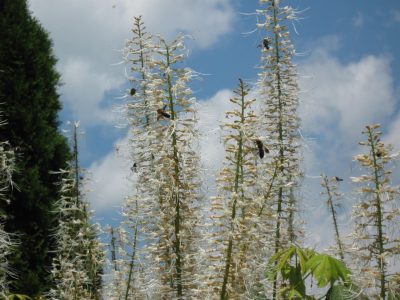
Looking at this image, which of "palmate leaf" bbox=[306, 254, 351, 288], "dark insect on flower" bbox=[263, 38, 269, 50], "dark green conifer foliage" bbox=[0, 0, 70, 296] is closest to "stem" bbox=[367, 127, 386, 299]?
"palmate leaf" bbox=[306, 254, 351, 288]

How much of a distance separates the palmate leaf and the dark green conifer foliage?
7.31 meters

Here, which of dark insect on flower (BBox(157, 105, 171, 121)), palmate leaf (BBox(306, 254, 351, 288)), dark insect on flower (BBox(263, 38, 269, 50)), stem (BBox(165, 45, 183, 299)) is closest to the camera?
palmate leaf (BBox(306, 254, 351, 288))

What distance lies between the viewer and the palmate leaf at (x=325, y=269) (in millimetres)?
3012

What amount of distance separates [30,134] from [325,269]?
29.9 feet

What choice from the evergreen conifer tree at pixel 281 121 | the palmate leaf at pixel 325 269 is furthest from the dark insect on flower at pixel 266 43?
the palmate leaf at pixel 325 269

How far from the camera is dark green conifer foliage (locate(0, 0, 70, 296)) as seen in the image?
34.0 feet

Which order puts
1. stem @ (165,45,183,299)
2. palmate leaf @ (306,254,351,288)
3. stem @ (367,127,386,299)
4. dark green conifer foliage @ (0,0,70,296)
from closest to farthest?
palmate leaf @ (306,254,351,288)
stem @ (367,127,386,299)
stem @ (165,45,183,299)
dark green conifer foliage @ (0,0,70,296)

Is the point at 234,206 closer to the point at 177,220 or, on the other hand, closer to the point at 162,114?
the point at 177,220

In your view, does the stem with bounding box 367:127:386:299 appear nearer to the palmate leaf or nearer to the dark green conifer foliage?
the palmate leaf

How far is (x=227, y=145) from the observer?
12.2 ft

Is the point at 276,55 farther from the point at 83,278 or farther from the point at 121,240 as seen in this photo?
the point at 83,278

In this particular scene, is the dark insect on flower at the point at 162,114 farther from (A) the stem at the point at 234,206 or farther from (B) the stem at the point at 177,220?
(A) the stem at the point at 234,206

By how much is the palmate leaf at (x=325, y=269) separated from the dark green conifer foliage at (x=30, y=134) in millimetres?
7309

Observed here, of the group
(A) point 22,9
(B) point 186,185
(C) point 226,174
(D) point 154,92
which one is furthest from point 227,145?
(A) point 22,9
